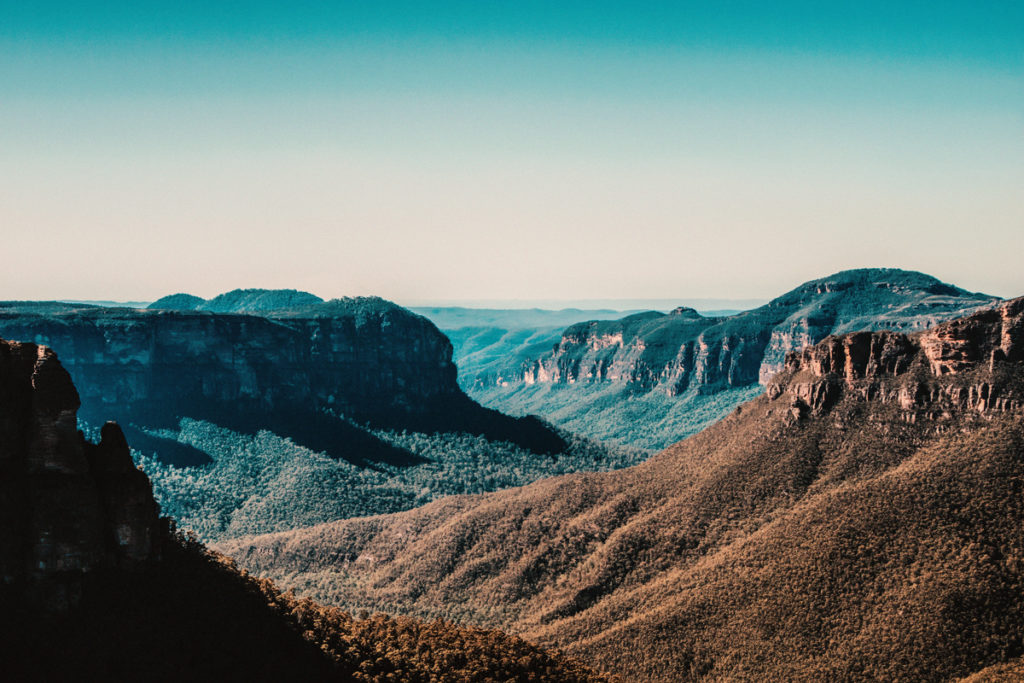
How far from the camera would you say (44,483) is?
59.3 metres

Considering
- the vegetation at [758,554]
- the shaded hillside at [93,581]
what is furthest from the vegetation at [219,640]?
the vegetation at [758,554]

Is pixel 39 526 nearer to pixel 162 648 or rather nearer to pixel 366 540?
pixel 162 648

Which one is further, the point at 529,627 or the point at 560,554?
the point at 560,554

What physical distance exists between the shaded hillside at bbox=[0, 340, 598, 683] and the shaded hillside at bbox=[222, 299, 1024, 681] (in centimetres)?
4435

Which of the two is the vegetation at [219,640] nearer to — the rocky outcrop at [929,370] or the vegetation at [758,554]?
the vegetation at [758,554]

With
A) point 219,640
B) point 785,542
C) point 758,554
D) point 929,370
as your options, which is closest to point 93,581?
point 219,640

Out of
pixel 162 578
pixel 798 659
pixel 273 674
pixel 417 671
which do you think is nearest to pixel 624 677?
pixel 798 659

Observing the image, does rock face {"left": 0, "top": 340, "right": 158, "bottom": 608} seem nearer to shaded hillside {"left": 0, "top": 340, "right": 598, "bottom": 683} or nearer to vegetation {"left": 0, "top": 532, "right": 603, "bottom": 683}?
shaded hillside {"left": 0, "top": 340, "right": 598, "bottom": 683}

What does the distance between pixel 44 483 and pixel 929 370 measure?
108904 millimetres

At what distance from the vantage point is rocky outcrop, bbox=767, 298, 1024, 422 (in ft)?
370

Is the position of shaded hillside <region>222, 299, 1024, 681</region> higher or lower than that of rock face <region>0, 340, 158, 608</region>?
lower

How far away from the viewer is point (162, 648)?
5866cm

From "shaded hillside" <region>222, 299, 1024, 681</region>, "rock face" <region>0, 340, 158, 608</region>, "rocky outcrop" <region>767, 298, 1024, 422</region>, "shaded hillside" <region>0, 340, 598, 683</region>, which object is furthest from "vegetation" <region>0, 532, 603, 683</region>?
"rocky outcrop" <region>767, 298, 1024, 422</region>

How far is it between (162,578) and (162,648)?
8.39 meters
